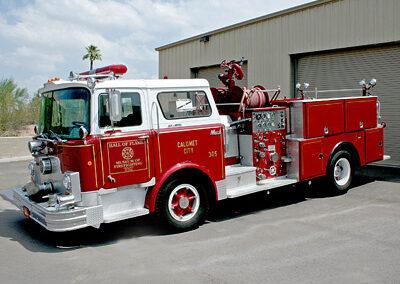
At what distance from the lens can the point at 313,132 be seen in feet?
26.2

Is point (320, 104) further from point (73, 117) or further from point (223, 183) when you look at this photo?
point (73, 117)

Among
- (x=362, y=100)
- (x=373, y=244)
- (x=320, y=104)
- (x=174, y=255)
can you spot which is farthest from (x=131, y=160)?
(x=362, y=100)

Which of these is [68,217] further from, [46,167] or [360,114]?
[360,114]

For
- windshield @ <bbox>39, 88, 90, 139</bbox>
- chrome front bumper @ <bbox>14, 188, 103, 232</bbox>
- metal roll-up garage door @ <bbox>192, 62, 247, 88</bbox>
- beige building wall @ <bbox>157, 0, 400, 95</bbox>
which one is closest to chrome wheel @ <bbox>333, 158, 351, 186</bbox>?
beige building wall @ <bbox>157, 0, 400, 95</bbox>

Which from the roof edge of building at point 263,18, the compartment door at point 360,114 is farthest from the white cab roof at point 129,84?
the roof edge of building at point 263,18

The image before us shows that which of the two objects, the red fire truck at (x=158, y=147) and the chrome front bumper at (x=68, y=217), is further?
the red fire truck at (x=158, y=147)

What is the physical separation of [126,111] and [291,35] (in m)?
8.51

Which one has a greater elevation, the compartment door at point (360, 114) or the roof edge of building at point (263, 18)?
the roof edge of building at point (263, 18)

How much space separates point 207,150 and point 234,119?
1253 mm

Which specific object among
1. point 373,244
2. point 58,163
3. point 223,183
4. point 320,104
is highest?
point 320,104

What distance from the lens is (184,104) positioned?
6570 mm

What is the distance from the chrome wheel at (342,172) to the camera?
8.73m

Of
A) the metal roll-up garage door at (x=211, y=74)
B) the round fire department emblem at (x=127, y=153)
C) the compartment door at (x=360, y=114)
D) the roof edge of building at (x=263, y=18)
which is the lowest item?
the round fire department emblem at (x=127, y=153)

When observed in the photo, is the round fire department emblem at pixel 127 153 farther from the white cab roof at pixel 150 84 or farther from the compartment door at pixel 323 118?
the compartment door at pixel 323 118
